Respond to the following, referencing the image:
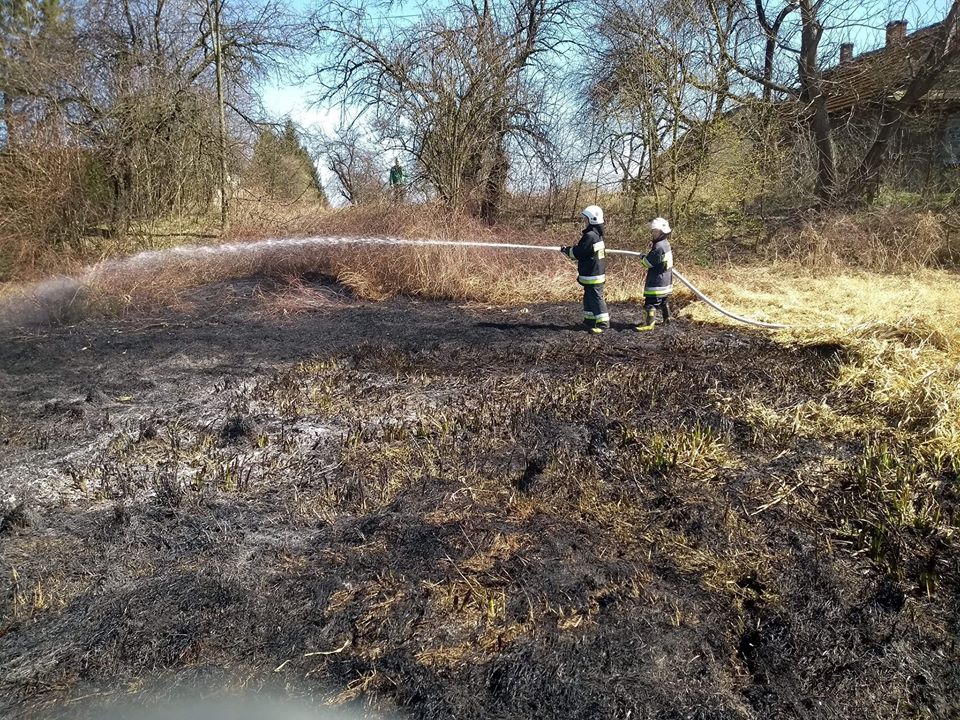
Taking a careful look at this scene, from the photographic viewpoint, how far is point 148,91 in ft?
42.7

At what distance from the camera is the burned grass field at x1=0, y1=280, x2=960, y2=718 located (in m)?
2.46

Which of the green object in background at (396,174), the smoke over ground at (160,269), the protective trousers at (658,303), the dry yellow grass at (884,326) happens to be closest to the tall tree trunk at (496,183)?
the green object in background at (396,174)

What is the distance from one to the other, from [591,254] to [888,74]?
1123cm

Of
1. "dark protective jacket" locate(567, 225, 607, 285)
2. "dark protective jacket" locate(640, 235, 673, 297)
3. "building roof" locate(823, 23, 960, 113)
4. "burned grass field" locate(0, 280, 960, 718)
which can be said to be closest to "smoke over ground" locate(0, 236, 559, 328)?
"dark protective jacket" locate(567, 225, 607, 285)

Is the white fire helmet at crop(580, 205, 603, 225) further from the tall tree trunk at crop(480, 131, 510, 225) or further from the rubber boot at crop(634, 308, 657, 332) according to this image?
Answer: the tall tree trunk at crop(480, 131, 510, 225)

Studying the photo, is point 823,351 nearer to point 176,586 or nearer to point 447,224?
point 176,586

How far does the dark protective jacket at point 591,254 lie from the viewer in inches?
283

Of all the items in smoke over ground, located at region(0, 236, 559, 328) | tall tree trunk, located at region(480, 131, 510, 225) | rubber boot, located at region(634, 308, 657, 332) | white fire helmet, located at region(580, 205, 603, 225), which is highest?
tall tree trunk, located at region(480, 131, 510, 225)

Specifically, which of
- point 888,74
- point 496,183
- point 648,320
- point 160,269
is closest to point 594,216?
point 648,320

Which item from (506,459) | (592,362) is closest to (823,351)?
(592,362)

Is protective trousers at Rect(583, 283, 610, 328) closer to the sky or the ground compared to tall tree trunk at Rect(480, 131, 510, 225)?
closer to the ground

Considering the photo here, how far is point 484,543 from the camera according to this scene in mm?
3227

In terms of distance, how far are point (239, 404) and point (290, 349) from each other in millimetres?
1852

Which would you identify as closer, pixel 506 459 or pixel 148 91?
pixel 506 459
